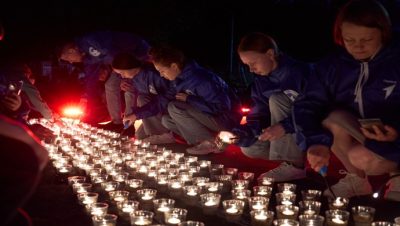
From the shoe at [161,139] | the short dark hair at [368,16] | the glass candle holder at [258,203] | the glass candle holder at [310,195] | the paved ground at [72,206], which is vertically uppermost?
the short dark hair at [368,16]

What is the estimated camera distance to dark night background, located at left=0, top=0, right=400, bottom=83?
13.6 metres

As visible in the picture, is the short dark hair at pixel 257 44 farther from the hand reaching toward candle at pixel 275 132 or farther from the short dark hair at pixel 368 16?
the short dark hair at pixel 368 16

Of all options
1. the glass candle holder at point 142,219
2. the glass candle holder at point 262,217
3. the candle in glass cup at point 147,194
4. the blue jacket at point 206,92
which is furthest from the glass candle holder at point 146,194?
the blue jacket at point 206,92

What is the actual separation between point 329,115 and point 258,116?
159 centimetres

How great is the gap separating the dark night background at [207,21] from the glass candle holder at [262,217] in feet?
29.1

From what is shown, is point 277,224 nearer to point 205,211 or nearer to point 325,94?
point 205,211

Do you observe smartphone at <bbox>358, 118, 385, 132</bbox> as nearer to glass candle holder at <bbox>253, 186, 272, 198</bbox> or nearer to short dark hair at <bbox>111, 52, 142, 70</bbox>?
glass candle holder at <bbox>253, 186, 272, 198</bbox>

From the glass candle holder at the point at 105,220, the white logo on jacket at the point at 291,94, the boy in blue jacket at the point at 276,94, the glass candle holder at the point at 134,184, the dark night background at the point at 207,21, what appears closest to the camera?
the glass candle holder at the point at 105,220

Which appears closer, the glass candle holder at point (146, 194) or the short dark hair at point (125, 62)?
the glass candle holder at point (146, 194)

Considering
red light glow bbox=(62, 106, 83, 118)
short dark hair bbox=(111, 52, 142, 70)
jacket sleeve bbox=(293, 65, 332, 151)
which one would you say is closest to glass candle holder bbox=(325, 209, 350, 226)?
jacket sleeve bbox=(293, 65, 332, 151)

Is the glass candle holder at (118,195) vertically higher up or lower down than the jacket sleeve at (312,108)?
lower down

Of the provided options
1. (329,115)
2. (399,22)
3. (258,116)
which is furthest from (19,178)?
(258,116)

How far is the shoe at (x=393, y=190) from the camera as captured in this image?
4036 mm

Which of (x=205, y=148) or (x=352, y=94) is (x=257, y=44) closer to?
(x=352, y=94)
